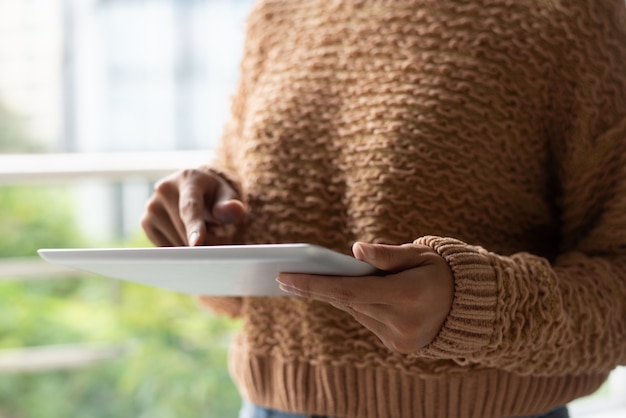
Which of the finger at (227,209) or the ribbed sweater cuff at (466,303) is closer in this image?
the ribbed sweater cuff at (466,303)

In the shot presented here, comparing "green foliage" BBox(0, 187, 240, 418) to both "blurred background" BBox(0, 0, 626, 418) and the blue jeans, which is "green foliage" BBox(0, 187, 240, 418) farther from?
the blue jeans

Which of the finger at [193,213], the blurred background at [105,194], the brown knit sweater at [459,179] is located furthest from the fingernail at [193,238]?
the blurred background at [105,194]

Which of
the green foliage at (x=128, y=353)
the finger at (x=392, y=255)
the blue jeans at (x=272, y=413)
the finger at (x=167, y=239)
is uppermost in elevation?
the finger at (x=392, y=255)

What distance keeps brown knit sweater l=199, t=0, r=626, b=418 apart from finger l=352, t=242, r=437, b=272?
14 cm

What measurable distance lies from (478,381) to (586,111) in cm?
27

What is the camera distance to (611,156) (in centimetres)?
76

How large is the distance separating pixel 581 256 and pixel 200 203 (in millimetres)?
364

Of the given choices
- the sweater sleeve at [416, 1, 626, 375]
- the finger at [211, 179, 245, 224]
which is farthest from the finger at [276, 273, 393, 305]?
the finger at [211, 179, 245, 224]

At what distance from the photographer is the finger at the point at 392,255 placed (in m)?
0.56

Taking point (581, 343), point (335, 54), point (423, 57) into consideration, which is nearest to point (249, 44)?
point (335, 54)

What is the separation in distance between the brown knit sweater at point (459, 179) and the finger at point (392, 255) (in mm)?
140

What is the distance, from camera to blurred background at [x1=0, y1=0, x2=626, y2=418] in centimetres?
168

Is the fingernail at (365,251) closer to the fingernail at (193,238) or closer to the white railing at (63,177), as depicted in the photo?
the fingernail at (193,238)

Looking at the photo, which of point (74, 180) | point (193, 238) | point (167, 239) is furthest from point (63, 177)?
point (193, 238)
